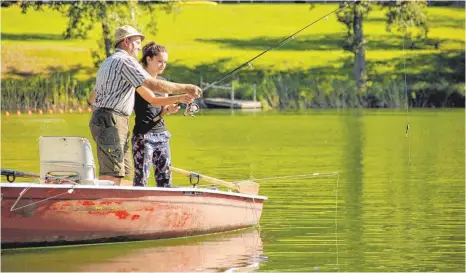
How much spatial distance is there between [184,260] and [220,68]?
44441mm

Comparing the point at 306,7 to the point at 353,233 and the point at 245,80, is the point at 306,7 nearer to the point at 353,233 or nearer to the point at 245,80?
the point at 245,80

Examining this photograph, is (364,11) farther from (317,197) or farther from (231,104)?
(317,197)

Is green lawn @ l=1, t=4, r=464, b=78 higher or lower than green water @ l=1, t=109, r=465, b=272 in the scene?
higher

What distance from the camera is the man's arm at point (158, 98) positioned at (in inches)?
556

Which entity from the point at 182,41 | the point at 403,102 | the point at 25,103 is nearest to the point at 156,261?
the point at 25,103

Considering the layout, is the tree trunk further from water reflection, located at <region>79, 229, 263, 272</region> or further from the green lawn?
water reflection, located at <region>79, 229, 263, 272</region>

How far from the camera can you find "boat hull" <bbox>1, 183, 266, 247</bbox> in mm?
13531

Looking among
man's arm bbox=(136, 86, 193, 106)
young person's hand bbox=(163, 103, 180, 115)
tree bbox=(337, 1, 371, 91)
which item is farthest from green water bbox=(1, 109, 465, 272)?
tree bbox=(337, 1, 371, 91)

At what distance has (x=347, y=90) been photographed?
47.3 meters

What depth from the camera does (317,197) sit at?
1866 cm

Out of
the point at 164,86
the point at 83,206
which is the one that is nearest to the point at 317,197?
the point at 164,86

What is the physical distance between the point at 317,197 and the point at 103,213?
→ 17.0ft

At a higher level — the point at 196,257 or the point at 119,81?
the point at 119,81

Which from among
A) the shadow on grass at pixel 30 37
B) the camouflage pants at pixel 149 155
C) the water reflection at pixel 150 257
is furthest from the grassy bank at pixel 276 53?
the water reflection at pixel 150 257
